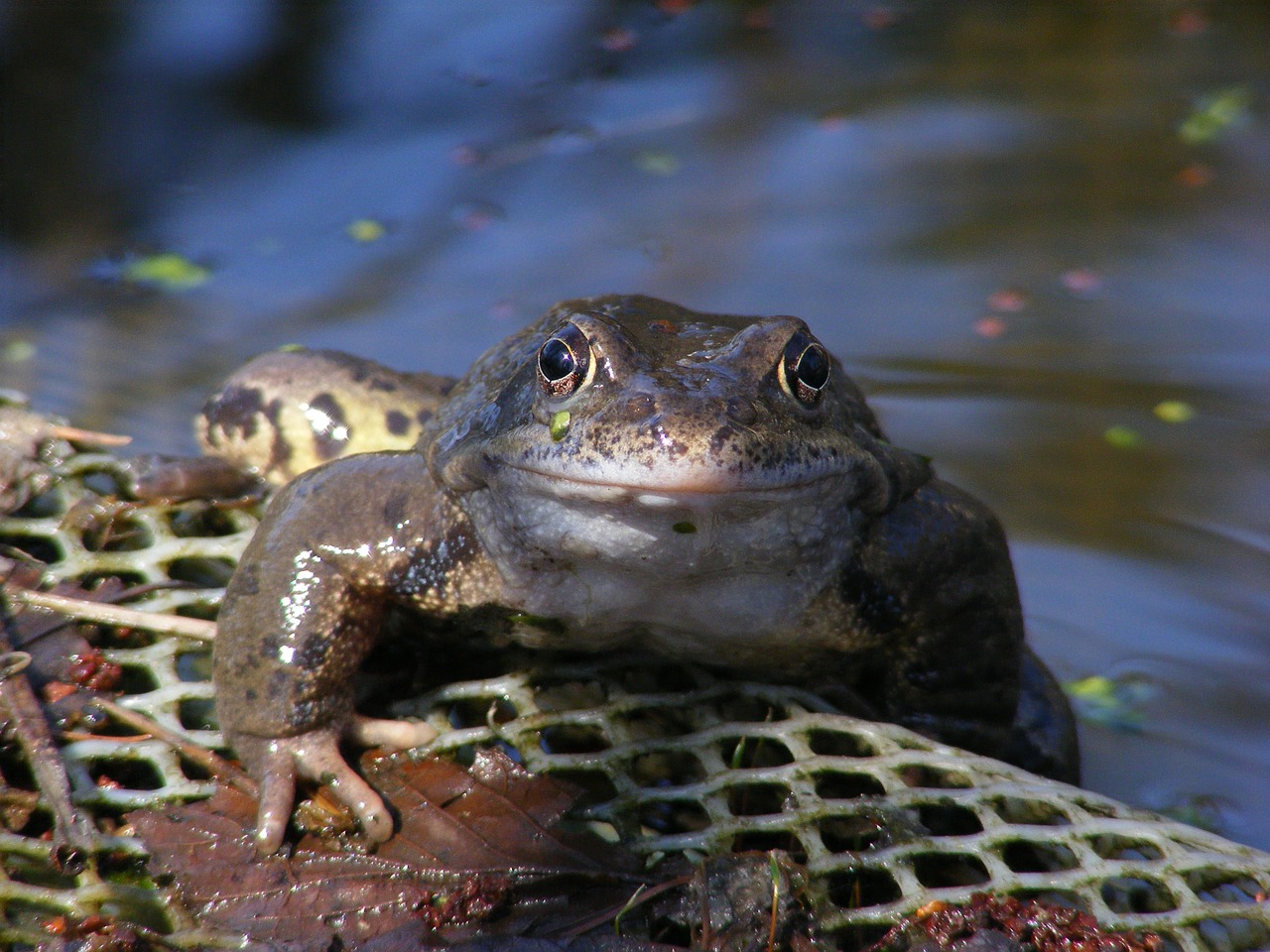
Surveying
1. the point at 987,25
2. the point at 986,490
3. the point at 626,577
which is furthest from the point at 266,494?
the point at 987,25

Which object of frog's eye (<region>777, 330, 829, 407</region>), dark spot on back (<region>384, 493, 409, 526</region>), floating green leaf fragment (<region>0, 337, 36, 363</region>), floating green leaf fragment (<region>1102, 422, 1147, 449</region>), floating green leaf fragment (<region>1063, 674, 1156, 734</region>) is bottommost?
floating green leaf fragment (<region>1063, 674, 1156, 734</region>)

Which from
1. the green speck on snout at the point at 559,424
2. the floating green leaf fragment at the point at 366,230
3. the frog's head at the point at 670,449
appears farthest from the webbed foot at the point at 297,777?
the floating green leaf fragment at the point at 366,230

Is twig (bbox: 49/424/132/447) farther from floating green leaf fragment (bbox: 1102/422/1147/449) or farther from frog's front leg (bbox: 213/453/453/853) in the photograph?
floating green leaf fragment (bbox: 1102/422/1147/449)

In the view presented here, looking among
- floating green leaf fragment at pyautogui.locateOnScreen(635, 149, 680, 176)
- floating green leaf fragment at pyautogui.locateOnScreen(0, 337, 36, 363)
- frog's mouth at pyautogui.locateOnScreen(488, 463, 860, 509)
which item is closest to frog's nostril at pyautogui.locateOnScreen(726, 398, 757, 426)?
frog's mouth at pyautogui.locateOnScreen(488, 463, 860, 509)

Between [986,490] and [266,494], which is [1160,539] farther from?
[266,494]

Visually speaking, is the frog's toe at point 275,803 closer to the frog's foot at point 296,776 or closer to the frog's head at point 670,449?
the frog's foot at point 296,776

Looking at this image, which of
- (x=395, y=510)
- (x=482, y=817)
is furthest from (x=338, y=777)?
(x=395, y=510)
